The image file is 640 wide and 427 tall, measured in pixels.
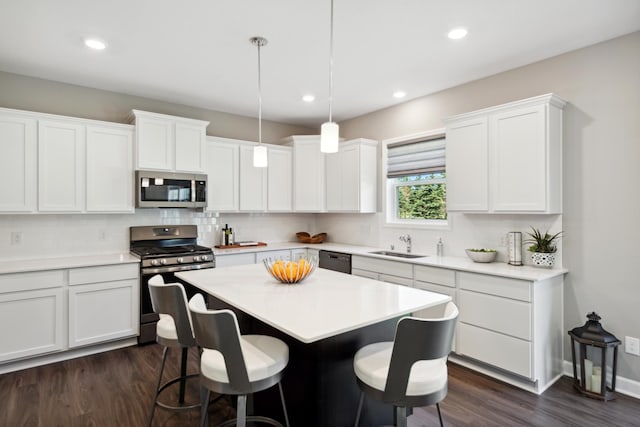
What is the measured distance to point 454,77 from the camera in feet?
11.9

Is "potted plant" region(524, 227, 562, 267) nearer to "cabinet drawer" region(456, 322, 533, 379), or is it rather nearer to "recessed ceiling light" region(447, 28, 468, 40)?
"cabinet drawer" region(456, 322, 533, 379)

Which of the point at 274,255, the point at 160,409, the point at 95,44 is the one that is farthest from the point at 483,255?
the point at 95,44

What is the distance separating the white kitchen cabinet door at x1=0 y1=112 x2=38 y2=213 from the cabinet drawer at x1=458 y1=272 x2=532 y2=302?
13.2 feet

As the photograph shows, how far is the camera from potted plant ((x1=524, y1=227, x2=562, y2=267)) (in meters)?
3.04

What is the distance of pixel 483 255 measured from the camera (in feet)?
11.0

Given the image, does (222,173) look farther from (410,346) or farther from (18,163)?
(410,346)

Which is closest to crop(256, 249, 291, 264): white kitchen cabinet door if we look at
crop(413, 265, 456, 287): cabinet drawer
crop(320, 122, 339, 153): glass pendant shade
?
crop(413, 265, 456, 287): cabinet drawer

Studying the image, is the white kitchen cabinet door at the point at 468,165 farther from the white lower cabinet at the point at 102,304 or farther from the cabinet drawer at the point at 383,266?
the white lower cabinet at the point at 102,304

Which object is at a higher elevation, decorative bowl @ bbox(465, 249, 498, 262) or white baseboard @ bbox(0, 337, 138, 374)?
decorative bowl @ bbox(465, 249, 498, 262)

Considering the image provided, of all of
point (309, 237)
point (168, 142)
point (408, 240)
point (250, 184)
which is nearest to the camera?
point (168, 142)

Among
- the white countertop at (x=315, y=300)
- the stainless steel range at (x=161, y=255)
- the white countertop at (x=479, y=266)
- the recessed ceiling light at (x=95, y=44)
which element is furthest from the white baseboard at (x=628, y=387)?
the recessed ceiling light at (x=95, y=44)

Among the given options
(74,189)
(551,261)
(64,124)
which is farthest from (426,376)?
(64,124)

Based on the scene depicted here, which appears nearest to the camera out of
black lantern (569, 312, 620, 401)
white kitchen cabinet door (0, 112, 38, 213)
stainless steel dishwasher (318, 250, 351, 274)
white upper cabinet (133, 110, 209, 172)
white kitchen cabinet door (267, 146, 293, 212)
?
black lantern (569, 312, 620, 401)

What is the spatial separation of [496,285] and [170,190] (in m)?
3.41
